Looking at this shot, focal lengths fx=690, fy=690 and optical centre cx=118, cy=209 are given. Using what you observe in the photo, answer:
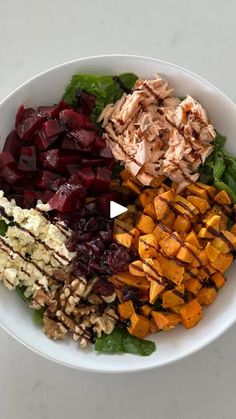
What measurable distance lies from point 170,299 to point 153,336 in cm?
13

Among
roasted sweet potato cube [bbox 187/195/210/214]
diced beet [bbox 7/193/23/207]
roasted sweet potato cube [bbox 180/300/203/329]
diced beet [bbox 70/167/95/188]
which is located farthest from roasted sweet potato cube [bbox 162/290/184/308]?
diced beet [bbox 7/193/23/207]

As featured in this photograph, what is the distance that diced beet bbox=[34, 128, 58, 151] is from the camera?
72.4 inches

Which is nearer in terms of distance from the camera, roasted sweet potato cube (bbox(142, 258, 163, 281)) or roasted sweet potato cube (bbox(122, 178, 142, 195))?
roasted sweet potato cube (bbox(142, 258, 163, 281))

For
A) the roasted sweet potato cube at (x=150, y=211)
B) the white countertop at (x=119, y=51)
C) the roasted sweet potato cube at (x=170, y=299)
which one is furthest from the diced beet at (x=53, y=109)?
the roasted sweet potato cube at (x=170, y=299)

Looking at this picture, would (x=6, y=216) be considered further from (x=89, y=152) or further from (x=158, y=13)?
(x=158, y=13)

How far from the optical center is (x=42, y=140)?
6.05 ft

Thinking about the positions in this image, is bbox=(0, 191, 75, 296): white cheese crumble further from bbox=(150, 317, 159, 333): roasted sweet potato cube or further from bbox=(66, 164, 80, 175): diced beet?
bbox=(150, 317, 159, 333): roasted sweet potato cube

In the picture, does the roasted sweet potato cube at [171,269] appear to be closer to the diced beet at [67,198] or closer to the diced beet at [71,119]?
the diced beet at [67,198]

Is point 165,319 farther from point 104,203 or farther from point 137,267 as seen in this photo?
point 104,203

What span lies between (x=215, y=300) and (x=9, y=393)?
631mm

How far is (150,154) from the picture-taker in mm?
1872

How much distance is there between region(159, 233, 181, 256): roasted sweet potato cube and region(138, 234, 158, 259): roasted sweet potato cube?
0.02 meters

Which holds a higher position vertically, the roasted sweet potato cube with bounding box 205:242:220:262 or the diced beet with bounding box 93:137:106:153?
the diced beet with bounding box 93:137:106:153

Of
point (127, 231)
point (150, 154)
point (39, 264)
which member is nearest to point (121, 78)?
point (150, 154)
